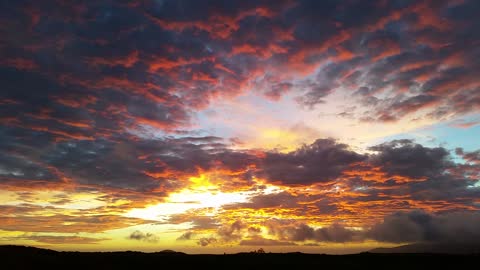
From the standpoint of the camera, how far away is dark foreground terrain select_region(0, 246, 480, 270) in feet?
162

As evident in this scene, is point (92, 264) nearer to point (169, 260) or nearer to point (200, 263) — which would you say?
point (169, 260)

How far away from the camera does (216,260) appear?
58.2 meters

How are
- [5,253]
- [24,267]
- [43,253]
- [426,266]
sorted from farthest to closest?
1. [426,266]
2. [43,253]
3. [5,253]
4. [24,267]

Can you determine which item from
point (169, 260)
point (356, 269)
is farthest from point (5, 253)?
point (356, 269)

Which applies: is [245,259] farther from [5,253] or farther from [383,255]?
[5,253]

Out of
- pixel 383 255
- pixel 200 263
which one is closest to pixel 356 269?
pixel 383 255

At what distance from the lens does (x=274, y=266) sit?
56.5 metres

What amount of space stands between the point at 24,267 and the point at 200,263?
76.7ft

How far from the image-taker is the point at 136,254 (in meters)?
58.7

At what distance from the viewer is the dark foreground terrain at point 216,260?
49406mm

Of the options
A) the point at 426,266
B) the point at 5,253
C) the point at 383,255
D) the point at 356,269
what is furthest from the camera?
the point at 383,255

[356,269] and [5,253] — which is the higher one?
[5,253]

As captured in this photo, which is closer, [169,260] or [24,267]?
[24,267]

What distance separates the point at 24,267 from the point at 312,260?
42.7 metres
